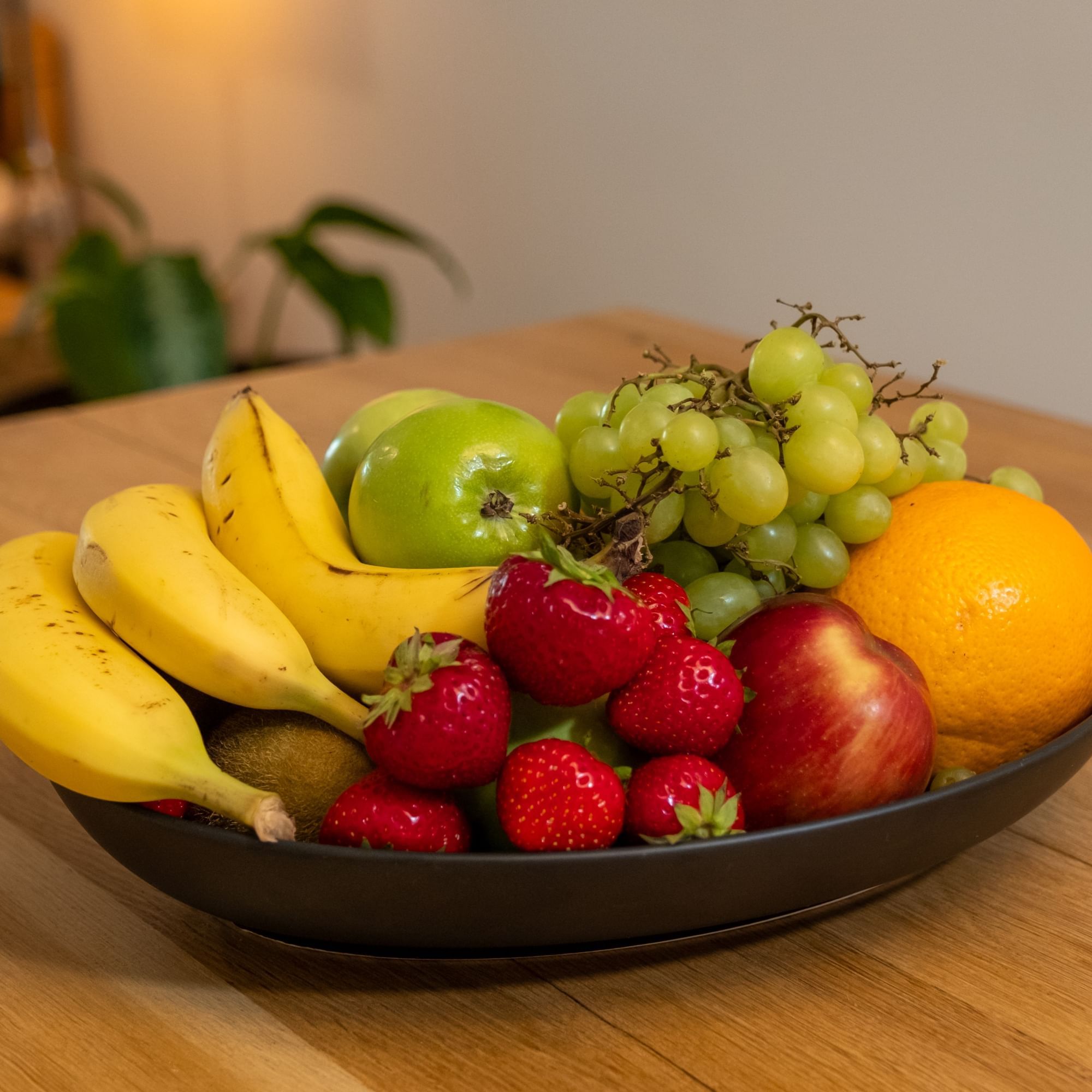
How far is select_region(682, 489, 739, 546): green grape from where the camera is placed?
0.60 meters

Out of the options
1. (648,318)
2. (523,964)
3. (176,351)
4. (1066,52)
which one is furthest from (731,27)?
(523,964)

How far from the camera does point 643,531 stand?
52 cm

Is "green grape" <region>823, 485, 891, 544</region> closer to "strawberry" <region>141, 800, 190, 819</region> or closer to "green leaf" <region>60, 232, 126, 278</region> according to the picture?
"strawberry" <region>141, 800, 190, 819</region>

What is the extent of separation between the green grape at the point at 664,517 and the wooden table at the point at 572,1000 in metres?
0.19

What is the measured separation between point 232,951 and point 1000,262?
188 cm

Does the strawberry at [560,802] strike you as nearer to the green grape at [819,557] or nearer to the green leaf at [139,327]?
the green grape at [819,557]

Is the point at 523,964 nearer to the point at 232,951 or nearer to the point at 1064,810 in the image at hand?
the point at 232,951

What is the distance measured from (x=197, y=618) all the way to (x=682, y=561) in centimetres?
24

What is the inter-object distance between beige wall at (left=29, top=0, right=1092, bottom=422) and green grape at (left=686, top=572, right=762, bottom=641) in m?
1.62

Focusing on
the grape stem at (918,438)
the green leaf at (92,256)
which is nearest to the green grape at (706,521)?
the grape stem at (918,438)

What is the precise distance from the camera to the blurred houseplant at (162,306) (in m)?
2.12

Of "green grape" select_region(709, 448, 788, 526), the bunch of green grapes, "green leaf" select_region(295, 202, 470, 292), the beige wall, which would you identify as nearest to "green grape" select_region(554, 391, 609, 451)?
the bunch of green grapes

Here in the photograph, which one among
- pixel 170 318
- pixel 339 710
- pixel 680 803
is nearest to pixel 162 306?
pixel 170 318

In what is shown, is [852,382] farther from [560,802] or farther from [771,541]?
[560,802]
